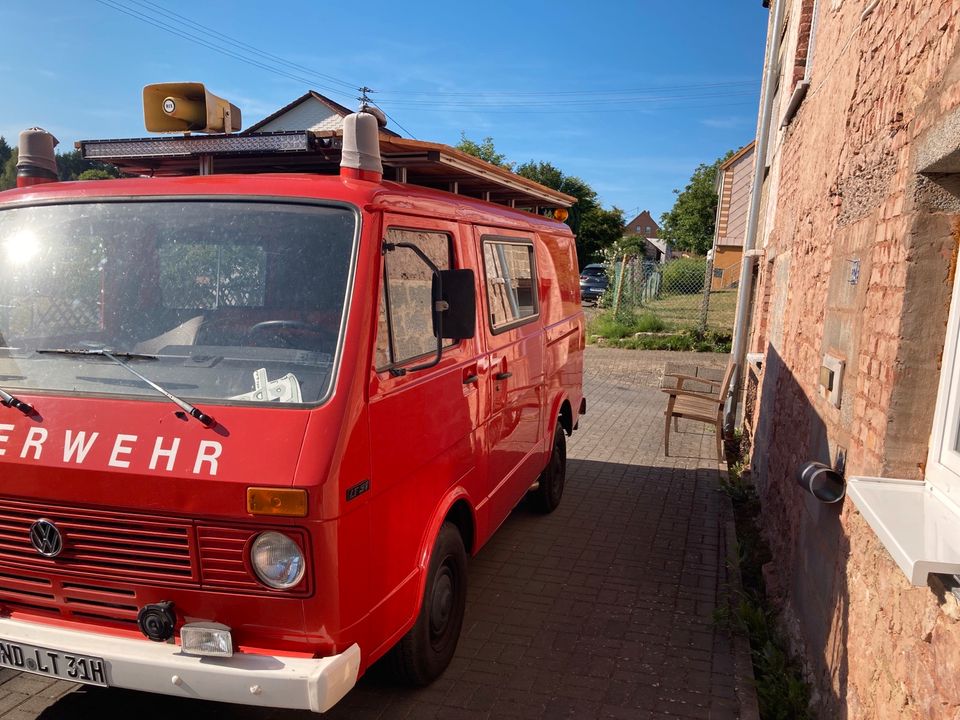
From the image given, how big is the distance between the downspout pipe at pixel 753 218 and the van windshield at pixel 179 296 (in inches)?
291

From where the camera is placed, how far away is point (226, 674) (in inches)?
90.2

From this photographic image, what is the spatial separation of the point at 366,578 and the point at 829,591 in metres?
2.10

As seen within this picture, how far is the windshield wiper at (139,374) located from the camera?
2.43 m

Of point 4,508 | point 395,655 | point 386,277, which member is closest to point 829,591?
point 395,655

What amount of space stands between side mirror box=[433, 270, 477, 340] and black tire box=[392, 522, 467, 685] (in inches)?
39.5

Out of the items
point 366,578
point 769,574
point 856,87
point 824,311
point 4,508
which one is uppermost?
point 856,87

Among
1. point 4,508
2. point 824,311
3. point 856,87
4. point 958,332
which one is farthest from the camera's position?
point 824,311

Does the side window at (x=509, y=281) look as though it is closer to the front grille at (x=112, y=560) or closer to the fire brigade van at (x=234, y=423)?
the fire brigade van at (x=234, y=423)

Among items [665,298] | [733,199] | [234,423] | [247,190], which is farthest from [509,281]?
[733,199]

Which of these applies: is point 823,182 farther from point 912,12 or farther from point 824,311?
point 912,12

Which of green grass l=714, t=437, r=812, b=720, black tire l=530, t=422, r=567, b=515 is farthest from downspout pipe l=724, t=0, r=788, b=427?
black tire l=530, t=422, r=567, b=515

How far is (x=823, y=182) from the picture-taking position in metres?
4.52

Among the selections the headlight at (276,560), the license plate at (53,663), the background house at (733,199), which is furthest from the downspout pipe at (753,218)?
the background house at (733,199)

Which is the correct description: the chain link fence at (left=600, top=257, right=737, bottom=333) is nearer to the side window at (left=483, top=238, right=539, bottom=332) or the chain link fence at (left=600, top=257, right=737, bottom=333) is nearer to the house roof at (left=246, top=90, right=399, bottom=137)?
the side window at (left=483, top=238, right=539, bottom=332)
